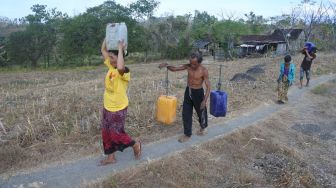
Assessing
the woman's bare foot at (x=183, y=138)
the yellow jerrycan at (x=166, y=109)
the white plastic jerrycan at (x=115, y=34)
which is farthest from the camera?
the yellow jerrycan at (x=166, y=109)

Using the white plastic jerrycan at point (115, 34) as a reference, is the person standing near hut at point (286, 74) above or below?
below

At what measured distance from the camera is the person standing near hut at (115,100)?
436cm

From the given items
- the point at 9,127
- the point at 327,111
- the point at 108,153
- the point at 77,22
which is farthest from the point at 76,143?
the point at 77,22

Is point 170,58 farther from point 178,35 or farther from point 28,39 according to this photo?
point 28,39

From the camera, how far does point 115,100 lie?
4.48 metres

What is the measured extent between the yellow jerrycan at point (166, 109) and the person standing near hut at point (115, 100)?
141cm

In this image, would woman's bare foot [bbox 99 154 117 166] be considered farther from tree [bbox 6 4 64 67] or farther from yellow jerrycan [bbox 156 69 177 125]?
tree [bbox 6 4 64 67]

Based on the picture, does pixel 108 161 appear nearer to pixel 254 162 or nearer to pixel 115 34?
pixel 115 34

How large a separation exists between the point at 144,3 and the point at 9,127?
3170 cm

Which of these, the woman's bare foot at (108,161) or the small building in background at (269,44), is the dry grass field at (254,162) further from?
the small building in background at (269,44)

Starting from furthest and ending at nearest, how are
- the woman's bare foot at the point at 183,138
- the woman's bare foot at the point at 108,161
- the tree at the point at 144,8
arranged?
the tree at the point at 144,8, the woman's bare foot at the point at 183,138, the woman's bare foot at the point at 108,161

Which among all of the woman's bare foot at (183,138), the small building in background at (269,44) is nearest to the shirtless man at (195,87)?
the woman's bare foot at (183,138)

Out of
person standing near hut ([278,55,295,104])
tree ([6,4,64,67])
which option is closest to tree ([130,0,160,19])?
tree ([6,4,64,67])

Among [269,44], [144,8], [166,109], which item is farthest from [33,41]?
[166,109]
